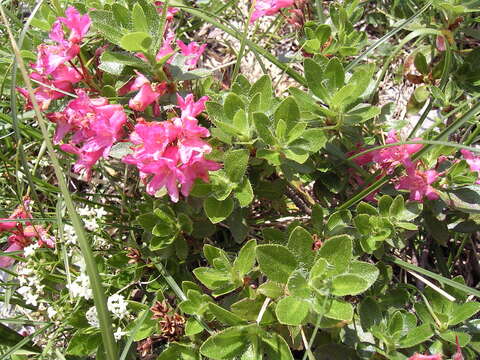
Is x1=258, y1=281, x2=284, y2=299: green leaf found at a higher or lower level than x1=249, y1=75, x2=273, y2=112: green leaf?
lower

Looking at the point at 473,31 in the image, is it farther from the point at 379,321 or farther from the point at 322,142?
the point at 379,321

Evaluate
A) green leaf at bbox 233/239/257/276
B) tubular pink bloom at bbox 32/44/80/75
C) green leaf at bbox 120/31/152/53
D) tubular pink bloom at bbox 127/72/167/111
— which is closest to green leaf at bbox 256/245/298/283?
green leaf at bbox 233/239/257/276

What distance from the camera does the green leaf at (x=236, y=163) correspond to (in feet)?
5.70

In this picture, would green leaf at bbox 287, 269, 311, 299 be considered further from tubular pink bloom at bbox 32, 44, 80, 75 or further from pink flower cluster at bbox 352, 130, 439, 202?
tubular pink bloom at bbox 32, 44, 80, 75

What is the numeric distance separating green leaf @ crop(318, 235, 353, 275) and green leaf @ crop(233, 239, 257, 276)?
248mm

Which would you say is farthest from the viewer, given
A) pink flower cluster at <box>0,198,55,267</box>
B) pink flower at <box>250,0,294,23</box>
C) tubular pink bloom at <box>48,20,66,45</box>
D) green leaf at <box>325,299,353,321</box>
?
pink flower at <box>250,0,294,23</box>

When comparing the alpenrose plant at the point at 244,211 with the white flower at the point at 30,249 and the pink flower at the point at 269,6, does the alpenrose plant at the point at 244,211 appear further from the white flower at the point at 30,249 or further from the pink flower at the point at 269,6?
Answer: the pink flower at the point at 269,6

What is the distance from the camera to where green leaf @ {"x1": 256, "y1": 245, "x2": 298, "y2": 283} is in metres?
1.59

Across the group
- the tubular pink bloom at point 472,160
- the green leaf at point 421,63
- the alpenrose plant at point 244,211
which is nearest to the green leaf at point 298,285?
the alpenrose plant at point 244,211

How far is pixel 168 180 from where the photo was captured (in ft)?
5.61

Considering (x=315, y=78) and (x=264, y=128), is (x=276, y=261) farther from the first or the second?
(x=315, y=78)

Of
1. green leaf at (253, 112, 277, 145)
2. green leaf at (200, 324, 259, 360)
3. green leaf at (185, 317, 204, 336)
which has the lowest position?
green leaf at (185, 317, 204, 336)

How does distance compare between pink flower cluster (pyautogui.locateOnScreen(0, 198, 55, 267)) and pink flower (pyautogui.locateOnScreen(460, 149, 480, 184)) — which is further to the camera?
pink flower cluster (pyautogui.locateOnScreen(0, 198, 55, 267))

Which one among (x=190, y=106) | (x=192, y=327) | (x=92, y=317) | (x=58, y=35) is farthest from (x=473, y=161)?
(x=58, y=35)
